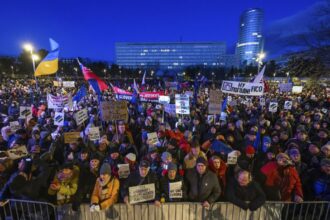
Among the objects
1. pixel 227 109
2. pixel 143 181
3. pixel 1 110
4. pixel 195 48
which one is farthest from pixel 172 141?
pixel 195 48

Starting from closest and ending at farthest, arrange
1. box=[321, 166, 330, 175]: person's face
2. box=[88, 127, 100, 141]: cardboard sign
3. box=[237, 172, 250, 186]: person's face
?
box=[237, 172, 250, 186]: person's face, box=[321, 166, 330, 175]: person's face, box=[88, 127, 100, 141]: cardboard sign

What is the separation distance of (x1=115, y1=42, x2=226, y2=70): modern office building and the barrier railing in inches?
5613

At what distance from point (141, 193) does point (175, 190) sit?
1.97 ft

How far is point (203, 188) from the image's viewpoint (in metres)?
4.16

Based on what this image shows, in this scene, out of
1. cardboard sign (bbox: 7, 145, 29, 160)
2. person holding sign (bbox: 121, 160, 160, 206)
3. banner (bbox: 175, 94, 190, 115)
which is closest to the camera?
person holding sign (bbox: 121, 160, 160, 206)

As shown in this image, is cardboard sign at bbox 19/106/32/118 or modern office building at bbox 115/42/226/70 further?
modern office building at bbox 115/42/226/70

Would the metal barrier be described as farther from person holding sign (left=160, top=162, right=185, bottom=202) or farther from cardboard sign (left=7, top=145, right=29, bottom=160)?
person holding sign (left=160, top=162, right=185, bottom=202)

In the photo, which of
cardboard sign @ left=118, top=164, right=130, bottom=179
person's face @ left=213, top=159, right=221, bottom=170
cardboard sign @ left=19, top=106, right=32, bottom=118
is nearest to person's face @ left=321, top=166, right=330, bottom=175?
person's face @ left=213, top=159, right=221, bottom=170

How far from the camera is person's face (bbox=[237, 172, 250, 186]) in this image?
12.6ft

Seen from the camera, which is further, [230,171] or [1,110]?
[1,110]

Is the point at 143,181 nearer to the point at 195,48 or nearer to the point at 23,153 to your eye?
the point at 23,153

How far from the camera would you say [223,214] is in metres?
4.12

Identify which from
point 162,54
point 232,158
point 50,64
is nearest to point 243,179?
point 232,158

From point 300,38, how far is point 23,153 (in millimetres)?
7338
